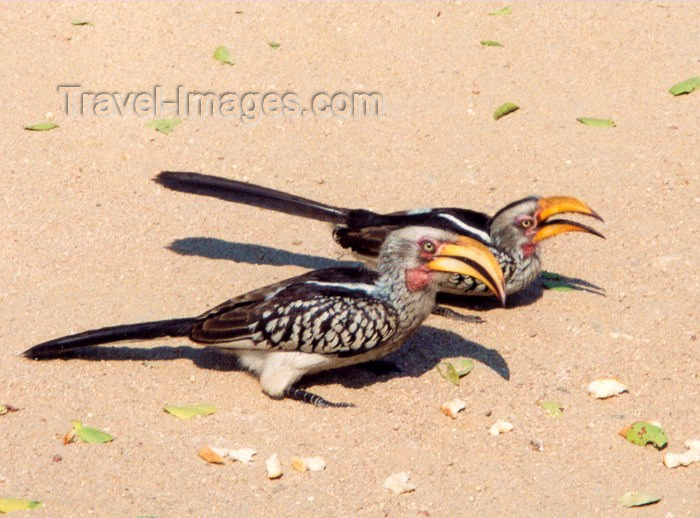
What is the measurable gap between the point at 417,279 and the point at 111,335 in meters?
1.71

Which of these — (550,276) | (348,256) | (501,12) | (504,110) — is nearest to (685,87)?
(504,110)

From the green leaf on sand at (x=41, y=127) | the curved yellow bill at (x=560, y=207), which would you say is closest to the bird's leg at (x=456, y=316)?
the curved yellow bill at (x=560, y=207)

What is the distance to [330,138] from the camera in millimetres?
8789

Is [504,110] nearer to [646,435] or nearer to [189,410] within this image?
[646,435]

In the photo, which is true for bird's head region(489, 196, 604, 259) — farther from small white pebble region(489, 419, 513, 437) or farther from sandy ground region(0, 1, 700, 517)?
small white pebble region(489, 419, 513, 437)

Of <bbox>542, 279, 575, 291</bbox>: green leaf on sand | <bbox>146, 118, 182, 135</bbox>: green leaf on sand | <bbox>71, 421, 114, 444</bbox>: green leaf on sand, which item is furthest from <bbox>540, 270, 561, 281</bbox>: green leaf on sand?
<bbox>146, 118, 182, 135</bbox>: green leaf on sand

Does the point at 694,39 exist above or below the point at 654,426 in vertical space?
above

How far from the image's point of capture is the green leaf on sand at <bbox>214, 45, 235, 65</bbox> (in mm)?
9586

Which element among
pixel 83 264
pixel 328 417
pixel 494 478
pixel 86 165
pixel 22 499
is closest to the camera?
pixel 22 499

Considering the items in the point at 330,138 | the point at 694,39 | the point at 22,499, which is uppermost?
the point at 694,39

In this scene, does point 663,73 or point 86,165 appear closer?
point 86,165

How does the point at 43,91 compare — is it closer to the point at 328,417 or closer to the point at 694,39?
the point at 328,417

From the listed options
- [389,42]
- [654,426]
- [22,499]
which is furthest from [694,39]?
[22,499]

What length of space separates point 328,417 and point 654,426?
67.4 inches
